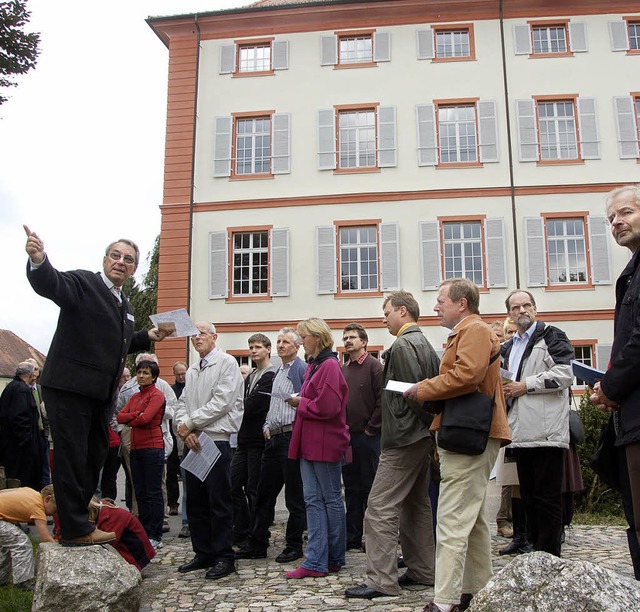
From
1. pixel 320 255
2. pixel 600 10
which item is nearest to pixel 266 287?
pixel 320 255

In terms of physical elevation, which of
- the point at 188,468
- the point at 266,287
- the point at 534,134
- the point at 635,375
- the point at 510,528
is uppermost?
the point at 534,134

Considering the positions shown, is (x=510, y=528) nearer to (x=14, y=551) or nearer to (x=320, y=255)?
(x=14, y=551)

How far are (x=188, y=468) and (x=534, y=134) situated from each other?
16.8m

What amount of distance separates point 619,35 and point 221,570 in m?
19.7

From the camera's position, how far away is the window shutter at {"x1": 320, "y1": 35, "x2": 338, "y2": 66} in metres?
20.5

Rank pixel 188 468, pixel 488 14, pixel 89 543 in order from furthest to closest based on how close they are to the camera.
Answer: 1. pixel 488 14
2. pixel 188 468
3. pixel 89 543

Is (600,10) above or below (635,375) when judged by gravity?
above

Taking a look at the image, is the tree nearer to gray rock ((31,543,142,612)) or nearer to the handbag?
gray rock ((31,543,142,612))

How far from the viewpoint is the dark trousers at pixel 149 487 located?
264 inches

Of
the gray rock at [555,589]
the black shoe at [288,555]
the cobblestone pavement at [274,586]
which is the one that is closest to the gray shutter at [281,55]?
the cobblestone pavement at [274,586]

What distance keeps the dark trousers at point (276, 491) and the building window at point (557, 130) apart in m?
15.9

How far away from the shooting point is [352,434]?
6715 mm

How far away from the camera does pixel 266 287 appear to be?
1997 cm

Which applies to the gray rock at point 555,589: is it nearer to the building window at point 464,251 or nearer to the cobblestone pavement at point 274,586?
the cobblestone pavement at point 274,586
